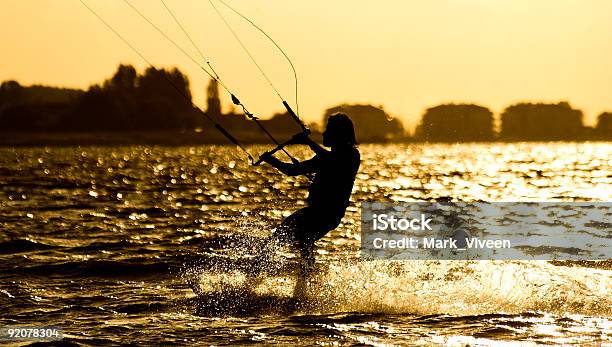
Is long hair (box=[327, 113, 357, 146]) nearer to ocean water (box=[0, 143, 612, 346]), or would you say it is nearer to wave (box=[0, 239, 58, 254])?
ocean water (box=[0, 143, 612, 346])

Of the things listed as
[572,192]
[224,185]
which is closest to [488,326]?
A: [572,192]

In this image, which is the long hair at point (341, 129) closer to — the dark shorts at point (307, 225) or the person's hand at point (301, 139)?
the person's hand at point (301, 139)

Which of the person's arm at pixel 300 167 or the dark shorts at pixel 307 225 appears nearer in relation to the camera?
the person's arm at pixel 300 167

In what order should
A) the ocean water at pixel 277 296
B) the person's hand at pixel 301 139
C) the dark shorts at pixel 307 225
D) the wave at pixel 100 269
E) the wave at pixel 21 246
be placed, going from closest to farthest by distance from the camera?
the ocean water at pixel 277 296 < the person's hand at pixel 301 139 < the dark shorts at pixel 307 225 < the wave at pixel 100 269 < the wave at pixel 21 246

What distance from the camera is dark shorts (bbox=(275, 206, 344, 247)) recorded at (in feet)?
38.1

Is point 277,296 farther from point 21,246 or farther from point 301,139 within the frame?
point 21,246

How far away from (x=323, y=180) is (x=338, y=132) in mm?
651

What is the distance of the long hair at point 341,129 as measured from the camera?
11328 millimetres

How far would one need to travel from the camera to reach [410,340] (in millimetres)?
9586

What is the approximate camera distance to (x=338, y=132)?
37.2 ft

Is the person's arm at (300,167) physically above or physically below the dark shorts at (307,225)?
above

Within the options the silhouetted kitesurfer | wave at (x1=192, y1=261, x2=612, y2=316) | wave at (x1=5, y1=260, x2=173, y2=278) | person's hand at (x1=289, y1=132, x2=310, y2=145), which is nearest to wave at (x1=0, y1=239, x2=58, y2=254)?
wave at (x1=5, y1=260, x2=173, y2=278)

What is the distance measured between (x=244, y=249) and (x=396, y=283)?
167 inches

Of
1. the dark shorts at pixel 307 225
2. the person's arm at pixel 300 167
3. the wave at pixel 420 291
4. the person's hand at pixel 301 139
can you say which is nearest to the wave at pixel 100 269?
the wave at pixel 420 291
